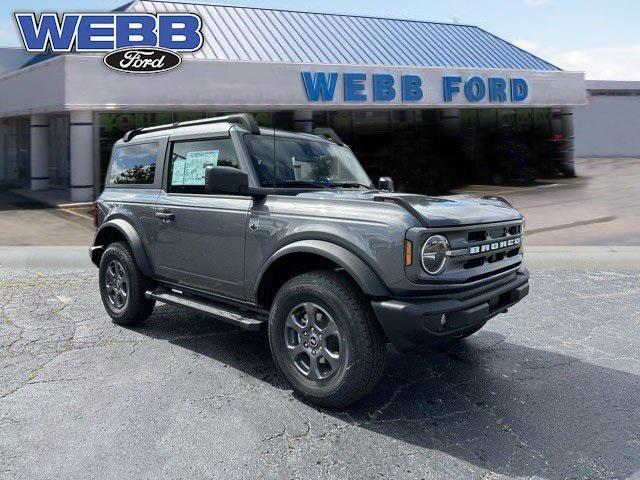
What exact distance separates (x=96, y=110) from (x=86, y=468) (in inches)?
662

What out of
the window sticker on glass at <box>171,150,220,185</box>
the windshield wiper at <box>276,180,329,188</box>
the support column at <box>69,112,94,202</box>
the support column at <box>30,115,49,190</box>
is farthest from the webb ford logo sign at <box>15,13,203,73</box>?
the windshield wiper at <box>276,180,329,188</box>

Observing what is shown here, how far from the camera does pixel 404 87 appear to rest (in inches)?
870

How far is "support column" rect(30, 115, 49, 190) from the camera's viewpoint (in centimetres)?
2373

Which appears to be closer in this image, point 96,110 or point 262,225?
point 262,225

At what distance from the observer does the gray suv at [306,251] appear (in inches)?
145

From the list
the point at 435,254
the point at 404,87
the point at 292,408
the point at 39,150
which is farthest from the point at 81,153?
the point at 435,254

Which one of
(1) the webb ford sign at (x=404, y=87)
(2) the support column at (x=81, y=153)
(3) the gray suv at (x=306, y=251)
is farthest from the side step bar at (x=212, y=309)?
(1) the webb ford sign at (x=404, y=87)

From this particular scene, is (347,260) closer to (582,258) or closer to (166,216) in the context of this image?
(166,216)

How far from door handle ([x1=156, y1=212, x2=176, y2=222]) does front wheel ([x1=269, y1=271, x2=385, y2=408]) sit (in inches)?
59.7

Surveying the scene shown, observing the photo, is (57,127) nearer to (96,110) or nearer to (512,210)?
(96,110)

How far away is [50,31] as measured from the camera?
2019 centimetres

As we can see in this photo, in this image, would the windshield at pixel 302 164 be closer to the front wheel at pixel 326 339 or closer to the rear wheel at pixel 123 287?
the front wheel at pixel 326 339

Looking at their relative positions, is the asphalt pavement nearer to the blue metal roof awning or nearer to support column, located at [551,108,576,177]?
the blue metal roof awning

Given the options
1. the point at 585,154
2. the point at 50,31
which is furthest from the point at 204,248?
the point at 585,154
